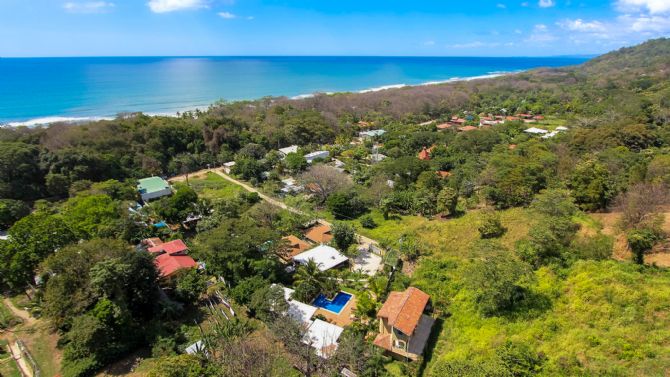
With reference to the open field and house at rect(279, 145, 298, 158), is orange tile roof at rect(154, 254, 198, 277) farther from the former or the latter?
house at rect(279, 145, 298, 158)

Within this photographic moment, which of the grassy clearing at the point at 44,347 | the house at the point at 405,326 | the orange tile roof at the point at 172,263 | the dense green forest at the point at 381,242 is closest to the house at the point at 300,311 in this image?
the dense green forest at the point at 381,242

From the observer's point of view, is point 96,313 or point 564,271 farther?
point 564,271

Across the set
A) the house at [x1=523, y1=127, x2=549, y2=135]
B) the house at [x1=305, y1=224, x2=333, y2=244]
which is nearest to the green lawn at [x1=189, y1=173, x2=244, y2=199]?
the house at [x1=305, y1=224, x2=333, y2=244]

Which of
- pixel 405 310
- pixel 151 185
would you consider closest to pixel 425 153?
pixel 405 310

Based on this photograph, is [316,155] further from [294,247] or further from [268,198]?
[294,247]

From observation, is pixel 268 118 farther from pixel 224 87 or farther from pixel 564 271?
pixel 224 87

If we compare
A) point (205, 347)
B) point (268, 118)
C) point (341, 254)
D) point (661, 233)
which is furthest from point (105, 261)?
point (268, 118)
